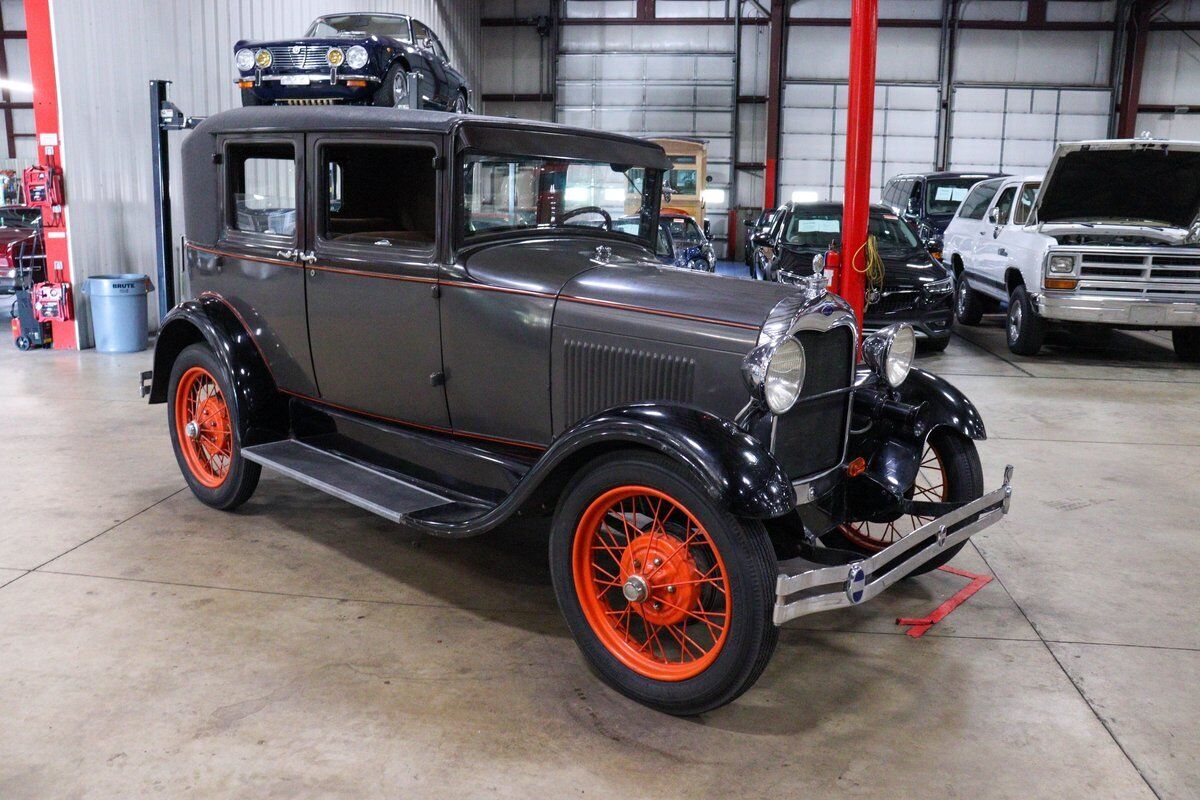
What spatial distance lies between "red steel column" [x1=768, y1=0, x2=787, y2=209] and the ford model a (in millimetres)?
17386

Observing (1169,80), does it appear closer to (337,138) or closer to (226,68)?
(226,68)

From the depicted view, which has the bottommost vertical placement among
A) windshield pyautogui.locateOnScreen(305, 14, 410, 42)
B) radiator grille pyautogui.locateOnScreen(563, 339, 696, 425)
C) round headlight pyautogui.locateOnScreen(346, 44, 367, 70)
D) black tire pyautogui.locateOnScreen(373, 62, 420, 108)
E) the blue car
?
radiator grille pyautogui.locateOnScreen(563, 339, 696, 425)

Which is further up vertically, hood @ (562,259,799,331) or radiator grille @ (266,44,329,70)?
radiator grille @ (266,44,329,70)

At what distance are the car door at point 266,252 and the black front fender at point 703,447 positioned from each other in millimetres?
1714

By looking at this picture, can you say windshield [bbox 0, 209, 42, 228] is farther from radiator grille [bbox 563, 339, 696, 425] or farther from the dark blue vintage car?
radiator grille [bbox 563, 339, 696, 425]

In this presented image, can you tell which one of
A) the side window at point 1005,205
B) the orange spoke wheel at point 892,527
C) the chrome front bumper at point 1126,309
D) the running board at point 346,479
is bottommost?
the orange spoke wheel at point 892,527

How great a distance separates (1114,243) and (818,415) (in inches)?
260

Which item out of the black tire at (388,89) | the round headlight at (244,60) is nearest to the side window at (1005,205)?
the black tire at (388,89)

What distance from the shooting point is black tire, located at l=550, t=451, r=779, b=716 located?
2.47m

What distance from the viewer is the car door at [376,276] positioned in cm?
349

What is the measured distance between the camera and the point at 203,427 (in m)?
4.38

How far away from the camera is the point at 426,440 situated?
3.63m

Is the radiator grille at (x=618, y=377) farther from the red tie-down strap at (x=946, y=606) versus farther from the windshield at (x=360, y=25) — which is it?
the windshield at (x=360, y=25)

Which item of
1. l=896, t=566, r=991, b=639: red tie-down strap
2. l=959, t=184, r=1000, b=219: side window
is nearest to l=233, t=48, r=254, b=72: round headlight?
l=896, t=566, r=991, b=639: red tie-down strap
